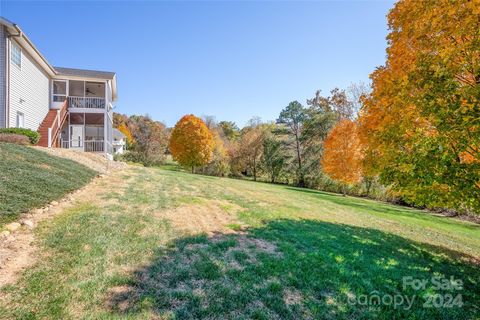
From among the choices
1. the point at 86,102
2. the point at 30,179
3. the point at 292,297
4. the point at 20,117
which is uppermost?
the point at 86,102

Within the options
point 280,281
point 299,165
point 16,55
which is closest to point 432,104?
point 280,281

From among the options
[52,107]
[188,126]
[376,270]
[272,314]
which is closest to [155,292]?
[272,314]

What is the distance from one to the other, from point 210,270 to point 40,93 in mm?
17244

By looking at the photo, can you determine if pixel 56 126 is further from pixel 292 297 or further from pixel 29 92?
pixel 292 297

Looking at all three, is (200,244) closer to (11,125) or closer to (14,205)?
(14,205)

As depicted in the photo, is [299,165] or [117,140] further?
[117,140]

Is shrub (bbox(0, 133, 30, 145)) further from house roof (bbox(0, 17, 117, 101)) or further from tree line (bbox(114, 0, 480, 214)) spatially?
tree line (bbox(114, 0, 480, 214))

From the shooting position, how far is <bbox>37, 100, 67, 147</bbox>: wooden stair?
547 inches

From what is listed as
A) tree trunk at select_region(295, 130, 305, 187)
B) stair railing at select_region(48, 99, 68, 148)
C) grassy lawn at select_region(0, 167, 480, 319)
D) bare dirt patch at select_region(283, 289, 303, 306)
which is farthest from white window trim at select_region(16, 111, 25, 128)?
tree trunk at select_region(295, 130, 305, 187)

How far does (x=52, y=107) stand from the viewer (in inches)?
659

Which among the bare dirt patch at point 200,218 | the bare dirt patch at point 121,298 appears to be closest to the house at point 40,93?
the bare dirt patch at point 200,218

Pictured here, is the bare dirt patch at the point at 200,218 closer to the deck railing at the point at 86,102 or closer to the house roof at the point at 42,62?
the house roof at the point at 42,62

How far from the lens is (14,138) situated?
10281 mm

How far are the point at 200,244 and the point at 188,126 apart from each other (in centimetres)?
2395
